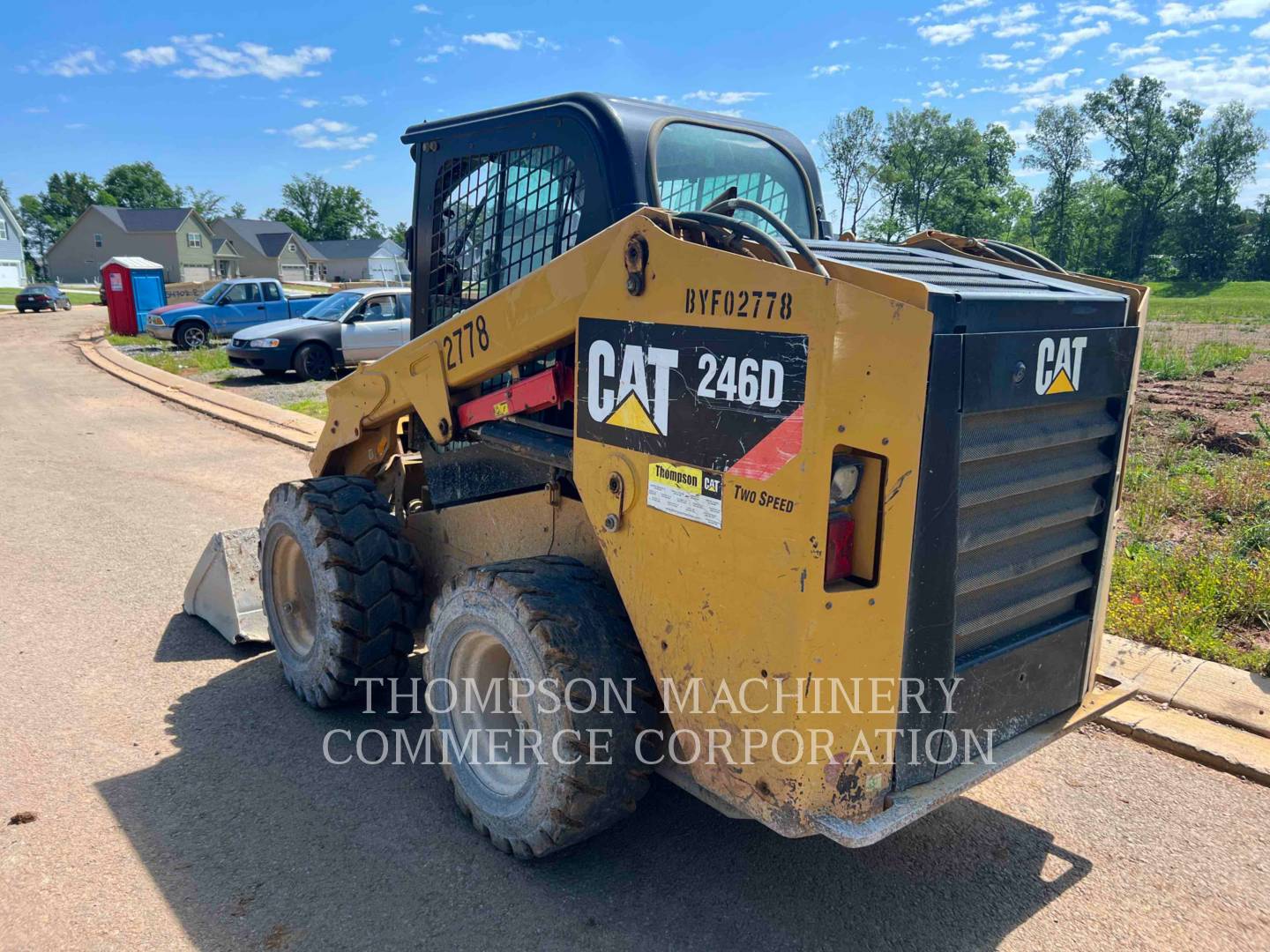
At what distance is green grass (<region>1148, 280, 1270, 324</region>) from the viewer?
34375 millimetres

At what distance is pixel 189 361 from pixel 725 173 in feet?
61.6

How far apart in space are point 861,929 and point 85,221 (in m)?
90.7

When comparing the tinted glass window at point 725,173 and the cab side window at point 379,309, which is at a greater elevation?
the tinted glass window at point 725,173

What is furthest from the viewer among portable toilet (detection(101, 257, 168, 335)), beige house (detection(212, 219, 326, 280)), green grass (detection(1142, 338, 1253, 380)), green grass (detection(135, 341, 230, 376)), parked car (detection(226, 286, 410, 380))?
beige house (detection(212, 219, 326, 280))

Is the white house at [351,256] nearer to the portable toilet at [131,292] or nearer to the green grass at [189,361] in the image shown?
the portable toilet at [131,292]

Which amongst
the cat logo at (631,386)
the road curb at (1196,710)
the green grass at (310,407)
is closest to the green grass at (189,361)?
the green grass at (310,407)

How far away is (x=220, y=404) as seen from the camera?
13867 millimetres

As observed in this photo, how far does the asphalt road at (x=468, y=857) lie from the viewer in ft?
8.98

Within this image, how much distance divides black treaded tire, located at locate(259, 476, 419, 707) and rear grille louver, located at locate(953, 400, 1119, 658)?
2369 millimetres

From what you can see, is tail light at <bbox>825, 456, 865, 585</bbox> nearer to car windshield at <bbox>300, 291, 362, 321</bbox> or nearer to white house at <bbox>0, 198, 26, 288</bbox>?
car windshield at <bbox>300, 291, 362, 321</bbox>

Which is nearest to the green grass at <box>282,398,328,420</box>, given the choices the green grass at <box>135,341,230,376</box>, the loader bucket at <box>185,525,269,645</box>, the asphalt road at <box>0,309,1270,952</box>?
the green grass at <box>135,341,230,376</box>

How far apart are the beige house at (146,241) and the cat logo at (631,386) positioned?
78.4 metres

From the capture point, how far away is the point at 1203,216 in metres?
75.1

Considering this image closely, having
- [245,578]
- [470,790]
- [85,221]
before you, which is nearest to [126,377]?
[245,578]
